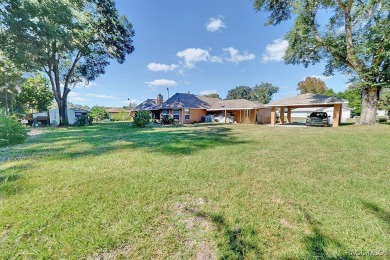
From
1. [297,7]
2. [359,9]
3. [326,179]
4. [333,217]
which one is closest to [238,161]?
[326,179]

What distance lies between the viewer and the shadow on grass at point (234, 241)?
6.86 ft

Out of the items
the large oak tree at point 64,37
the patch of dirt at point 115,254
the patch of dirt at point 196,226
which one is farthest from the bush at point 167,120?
the patch of dirt at point 115,254

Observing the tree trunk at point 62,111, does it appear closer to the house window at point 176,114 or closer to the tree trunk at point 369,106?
the house window at point 176,114

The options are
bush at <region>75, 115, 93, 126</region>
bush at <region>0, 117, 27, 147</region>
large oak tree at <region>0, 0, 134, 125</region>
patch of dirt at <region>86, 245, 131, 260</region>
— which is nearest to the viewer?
patch of dirt at <region>86, 245, 131, 260</region>

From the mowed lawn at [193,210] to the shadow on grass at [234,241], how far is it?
1 centimetres

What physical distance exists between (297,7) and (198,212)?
1853cm

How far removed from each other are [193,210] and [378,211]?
2.97 metres

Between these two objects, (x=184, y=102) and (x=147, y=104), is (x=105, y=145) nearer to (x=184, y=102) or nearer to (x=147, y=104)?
(x=184, y=102)

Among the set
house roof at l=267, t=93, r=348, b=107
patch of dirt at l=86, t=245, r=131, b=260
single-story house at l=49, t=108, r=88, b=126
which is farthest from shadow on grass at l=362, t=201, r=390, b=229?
single-story house at l=49, t=108, r=88, b=126

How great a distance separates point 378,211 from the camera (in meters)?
2.88

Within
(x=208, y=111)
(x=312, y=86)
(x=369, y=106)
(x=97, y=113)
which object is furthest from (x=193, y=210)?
(x=312, y=86)

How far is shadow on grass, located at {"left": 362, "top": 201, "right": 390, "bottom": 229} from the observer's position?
2709 millimetres

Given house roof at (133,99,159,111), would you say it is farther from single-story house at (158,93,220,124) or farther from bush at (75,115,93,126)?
bush at (75,115,93,126)

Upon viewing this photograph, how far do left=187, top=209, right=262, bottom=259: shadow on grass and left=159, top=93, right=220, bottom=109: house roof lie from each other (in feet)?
72.5
